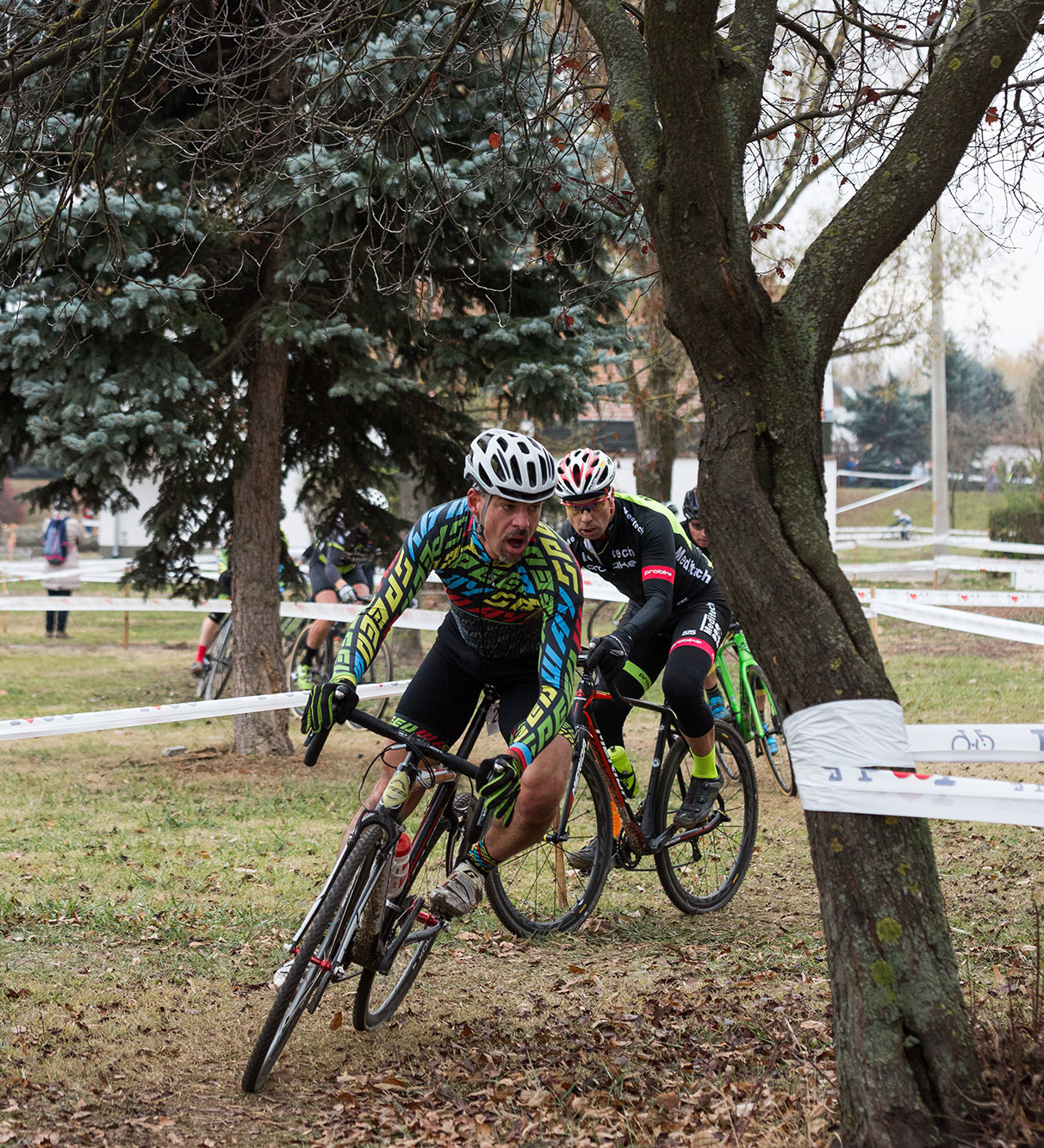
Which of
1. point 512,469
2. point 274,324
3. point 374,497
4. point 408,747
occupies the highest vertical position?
point 274,324

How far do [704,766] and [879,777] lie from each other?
3.14m

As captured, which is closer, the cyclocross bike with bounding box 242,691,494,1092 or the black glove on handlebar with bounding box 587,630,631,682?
the cyclocross bike with bounding box 242,691,494,1092

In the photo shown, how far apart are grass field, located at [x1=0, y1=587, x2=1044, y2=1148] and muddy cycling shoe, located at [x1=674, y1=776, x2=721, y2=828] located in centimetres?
53

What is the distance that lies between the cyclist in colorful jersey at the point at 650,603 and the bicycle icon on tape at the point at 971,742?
2323 mm

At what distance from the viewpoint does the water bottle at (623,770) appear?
6.14 metres

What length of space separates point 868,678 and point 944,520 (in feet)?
89.1

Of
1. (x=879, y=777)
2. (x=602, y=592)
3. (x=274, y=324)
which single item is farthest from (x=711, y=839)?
(x=602, y=592)

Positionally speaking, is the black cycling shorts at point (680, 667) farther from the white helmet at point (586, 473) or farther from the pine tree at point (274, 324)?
the pine tree at point (274, 324)

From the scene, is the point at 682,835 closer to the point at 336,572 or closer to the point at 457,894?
the point at 457,894

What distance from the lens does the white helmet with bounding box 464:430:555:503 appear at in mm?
4496

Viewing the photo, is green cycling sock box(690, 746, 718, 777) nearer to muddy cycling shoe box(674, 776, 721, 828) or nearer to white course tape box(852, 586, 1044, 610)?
muddy cycling shoe box(674, 776, 721, 828)

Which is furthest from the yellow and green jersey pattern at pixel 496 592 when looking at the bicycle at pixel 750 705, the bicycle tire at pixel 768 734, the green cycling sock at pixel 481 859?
the bicycle tire at pixel 768 734

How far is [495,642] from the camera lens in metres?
5.05

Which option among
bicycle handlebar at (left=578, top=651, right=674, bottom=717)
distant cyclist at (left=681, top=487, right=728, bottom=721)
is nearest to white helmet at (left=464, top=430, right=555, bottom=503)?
bicycle handlebar at (left=578, top=651, right=674, bottom=717)
